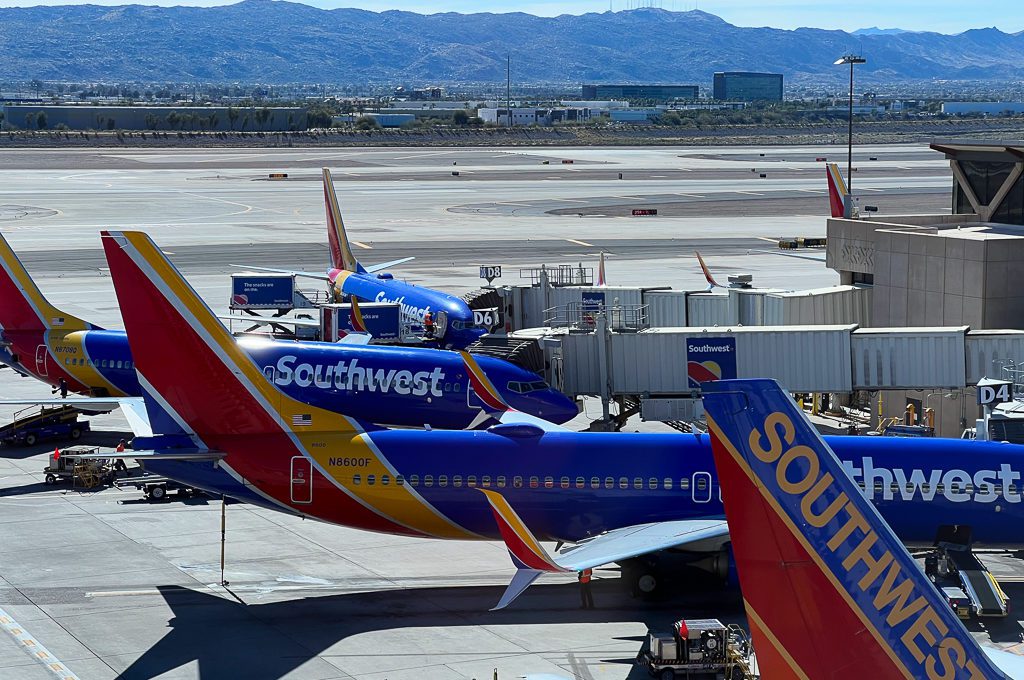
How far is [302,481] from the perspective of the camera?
28891mm

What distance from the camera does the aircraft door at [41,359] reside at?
4662cm

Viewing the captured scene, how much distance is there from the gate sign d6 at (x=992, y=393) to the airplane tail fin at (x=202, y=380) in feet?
56.2

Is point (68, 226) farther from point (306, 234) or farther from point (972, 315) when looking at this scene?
point (972, 315)

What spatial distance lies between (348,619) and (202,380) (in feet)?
20.4

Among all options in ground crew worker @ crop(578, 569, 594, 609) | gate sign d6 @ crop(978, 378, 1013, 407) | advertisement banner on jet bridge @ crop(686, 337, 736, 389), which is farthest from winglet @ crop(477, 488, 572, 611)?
advertisement banner on jet bridge @ crop(686, 337, 736, 389)

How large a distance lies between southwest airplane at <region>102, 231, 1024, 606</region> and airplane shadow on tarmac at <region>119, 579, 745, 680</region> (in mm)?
1403

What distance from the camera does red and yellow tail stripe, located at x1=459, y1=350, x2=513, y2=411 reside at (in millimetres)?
40594

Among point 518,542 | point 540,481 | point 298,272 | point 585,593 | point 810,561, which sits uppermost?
point 810,561

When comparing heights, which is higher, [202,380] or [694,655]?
[202,380]

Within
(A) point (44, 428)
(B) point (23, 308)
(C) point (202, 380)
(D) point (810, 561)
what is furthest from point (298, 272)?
Answer: (D) point (810, 561)

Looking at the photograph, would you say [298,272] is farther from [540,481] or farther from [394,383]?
[540,481]

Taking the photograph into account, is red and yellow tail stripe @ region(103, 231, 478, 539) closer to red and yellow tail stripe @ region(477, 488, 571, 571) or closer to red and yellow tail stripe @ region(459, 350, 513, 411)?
red and yellow tail stripe @ region(477, 488, 571, 571)

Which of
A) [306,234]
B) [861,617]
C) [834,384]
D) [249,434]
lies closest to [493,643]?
[249,434]

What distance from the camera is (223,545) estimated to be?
30.6 m
